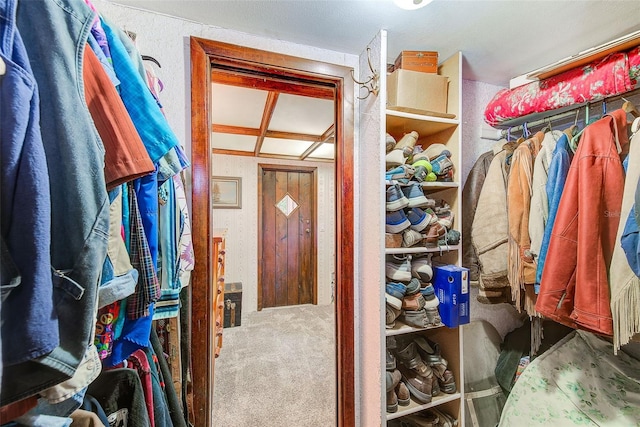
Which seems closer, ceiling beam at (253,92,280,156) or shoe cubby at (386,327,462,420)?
shoe cubby at (386,327,462,420)

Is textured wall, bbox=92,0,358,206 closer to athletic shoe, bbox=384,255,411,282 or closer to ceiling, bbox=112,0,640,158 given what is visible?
ceiling, bbox=112,0,640,158

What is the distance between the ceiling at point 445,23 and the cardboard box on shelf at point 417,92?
0.51ft

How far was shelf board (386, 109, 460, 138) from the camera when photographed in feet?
3.77

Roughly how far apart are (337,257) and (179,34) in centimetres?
118

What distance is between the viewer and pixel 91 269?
356 millimetres

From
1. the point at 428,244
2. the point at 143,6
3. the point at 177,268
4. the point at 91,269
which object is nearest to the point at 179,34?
the point at 143,6

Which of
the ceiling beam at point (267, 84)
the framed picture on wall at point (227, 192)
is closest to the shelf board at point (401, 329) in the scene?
the ceiling beam at point (267, 84)

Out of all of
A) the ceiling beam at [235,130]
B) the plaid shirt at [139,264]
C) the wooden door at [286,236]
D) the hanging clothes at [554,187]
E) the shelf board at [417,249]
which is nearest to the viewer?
the plaid shirt at [139,264]

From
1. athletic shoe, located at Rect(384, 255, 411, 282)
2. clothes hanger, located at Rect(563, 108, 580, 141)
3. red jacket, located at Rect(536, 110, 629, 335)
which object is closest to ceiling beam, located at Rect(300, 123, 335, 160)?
athletic shoe, located at Rect(384, 255, 411, 282)

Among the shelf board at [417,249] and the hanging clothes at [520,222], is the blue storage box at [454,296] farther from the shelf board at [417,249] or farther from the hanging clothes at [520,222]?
the hanging clothes at [520,222]

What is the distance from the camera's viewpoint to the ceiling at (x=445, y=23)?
0.95m

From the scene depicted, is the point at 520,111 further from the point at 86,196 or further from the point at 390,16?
the point at 86,196

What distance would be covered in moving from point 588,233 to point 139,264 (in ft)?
4.33

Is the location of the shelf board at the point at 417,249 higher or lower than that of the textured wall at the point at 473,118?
lower
